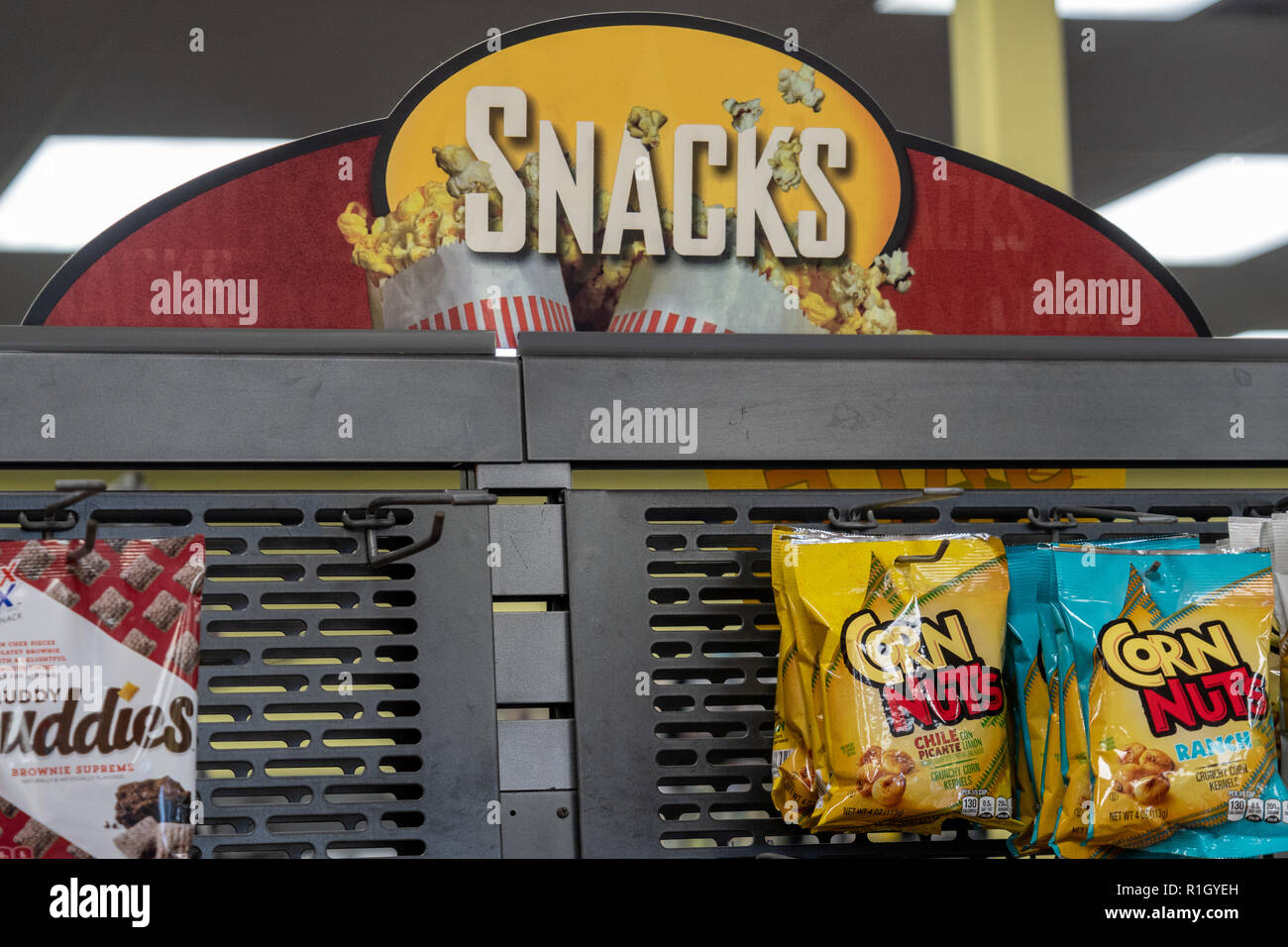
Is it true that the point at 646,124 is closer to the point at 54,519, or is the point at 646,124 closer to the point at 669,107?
the point at 669,107

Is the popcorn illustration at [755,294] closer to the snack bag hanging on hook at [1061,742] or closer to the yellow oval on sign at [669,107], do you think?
the yellow oval on sign at [669,107]

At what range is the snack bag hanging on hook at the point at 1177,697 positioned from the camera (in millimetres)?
1136

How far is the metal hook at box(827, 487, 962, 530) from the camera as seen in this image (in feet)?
4.06

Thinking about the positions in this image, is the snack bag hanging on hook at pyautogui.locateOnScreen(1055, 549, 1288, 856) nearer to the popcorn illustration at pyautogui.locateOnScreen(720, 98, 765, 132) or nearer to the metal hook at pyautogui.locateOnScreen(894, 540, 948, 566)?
the metal hook at pyautogui.locateOnScreen(894, 540, 948, 566)

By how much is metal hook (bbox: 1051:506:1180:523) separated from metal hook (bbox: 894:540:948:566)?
7.8 inches

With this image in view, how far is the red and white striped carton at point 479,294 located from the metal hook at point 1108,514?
591mm

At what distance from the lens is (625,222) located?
1.41 metres

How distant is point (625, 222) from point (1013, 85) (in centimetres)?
54

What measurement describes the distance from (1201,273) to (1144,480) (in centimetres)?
31

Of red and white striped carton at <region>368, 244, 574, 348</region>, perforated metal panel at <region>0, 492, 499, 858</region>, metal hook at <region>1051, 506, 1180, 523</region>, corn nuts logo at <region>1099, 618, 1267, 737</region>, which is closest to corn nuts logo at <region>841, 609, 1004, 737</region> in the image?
corn nuts logo at <region>1099, 618, 1267, 737</region>

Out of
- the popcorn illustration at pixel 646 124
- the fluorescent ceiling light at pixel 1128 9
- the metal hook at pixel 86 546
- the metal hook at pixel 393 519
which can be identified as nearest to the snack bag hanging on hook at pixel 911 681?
the metal hook at pixel 393 519

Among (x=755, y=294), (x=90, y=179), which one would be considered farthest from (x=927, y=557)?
(x=90, y=179)
